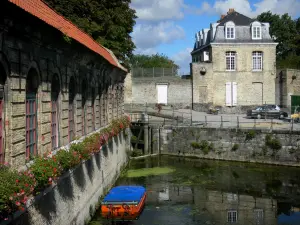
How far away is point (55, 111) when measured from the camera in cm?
1020

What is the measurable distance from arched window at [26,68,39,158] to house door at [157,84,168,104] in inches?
1189

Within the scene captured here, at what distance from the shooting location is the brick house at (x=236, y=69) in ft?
125

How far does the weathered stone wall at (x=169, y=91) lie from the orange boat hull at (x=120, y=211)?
26409 millimetres

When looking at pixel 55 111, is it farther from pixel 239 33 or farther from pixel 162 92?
pixel 239 33

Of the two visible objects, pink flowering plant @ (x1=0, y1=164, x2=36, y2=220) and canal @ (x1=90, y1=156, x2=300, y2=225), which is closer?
pink flowering plant @ (x1=0, y1=164, x2=36, y2=220)

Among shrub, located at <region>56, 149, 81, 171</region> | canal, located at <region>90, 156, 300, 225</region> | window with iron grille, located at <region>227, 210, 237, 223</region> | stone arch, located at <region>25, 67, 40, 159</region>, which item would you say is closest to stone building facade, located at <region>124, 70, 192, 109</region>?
canal, located at <region>90, 156, 300, 225</region>

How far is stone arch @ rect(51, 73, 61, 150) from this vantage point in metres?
10.0

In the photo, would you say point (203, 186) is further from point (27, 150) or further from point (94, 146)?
point (27, 150)

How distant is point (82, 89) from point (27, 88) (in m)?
5.09

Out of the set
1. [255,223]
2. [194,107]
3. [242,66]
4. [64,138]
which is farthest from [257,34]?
[64,138]

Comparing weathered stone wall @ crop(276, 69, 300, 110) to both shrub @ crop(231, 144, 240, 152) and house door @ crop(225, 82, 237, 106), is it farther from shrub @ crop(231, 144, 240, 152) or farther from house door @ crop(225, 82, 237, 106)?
shrub @ crop(231, 144, 240, 152)

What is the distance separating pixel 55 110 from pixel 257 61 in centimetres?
3166

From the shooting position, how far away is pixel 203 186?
17766 mm

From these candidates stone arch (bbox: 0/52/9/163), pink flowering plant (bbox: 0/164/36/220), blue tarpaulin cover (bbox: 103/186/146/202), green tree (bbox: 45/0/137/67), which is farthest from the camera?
green tree (bbox: 45/0/137/67)
